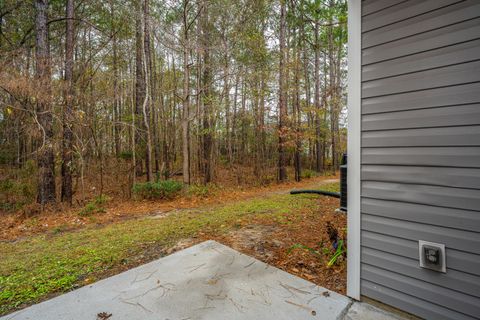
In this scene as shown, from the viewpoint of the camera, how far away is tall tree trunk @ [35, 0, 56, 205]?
484cm

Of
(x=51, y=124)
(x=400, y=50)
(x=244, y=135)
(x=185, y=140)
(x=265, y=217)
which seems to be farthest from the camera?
(x=244, y=135)

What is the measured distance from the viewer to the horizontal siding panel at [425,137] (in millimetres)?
1274

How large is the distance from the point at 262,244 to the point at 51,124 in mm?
5467

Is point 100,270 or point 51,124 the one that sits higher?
point 51,124

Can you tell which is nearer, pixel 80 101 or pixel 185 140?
pixel 80 101

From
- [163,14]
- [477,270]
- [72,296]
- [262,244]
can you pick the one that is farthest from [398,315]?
[163,14]

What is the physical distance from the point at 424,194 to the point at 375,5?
1316 mm

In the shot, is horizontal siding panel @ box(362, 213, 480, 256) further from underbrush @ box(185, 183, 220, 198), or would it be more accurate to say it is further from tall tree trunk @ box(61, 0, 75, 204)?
tall tree trunk @ box(61, 0, 75, 204)

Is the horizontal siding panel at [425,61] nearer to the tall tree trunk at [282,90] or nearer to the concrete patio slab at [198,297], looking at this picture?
the concrete patio slab at [198,297]

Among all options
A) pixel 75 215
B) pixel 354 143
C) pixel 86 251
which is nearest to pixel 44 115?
pixel 75 215

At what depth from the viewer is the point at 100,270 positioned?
7.03 feet

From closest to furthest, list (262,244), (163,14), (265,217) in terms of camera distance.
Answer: (262,244) → (265,217) → (163,14)

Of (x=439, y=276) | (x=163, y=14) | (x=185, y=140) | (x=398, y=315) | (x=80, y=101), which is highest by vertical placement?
(x=163, y=14)

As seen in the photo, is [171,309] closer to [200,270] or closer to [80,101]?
[200,270]
